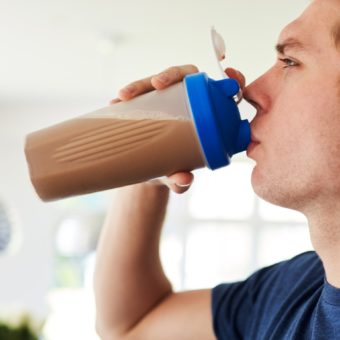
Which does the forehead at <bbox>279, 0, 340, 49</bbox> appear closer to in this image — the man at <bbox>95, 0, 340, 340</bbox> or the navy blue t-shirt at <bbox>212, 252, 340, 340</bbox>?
the man at <bbox>95, 0, 340, 340</bbox>

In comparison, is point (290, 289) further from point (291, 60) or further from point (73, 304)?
point (73, 304)

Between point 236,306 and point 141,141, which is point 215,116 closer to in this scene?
point 141,141

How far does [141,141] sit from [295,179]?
23 cm

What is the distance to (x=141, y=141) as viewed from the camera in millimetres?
805

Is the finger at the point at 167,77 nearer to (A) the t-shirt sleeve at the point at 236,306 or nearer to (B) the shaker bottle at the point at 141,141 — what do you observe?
(B) the shaker bottle at the point at 141,141

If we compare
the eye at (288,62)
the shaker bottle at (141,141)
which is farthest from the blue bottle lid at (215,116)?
the eye at (288,62)

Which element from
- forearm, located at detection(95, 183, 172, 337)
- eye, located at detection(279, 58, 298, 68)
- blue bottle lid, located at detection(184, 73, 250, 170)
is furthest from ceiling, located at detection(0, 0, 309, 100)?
blue bottle lid, located at detection(184, 73, 250, 170)

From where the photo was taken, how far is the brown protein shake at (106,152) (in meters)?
0.80

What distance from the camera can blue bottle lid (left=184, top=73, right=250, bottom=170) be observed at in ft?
2.57

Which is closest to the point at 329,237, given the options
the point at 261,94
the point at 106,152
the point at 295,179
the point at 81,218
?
the point at 295,179

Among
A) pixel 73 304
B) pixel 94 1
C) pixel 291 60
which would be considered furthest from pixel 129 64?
pixel 291 60

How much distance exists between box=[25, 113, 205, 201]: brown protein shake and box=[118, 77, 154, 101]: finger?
6cm

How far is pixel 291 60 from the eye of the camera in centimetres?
90

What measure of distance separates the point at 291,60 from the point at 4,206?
4.49 meters
